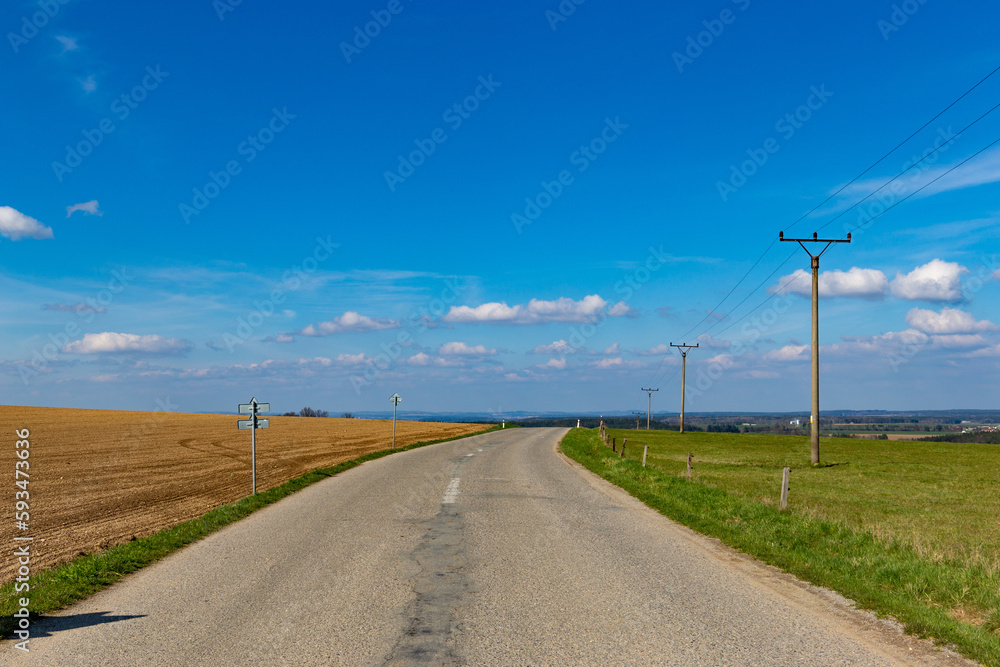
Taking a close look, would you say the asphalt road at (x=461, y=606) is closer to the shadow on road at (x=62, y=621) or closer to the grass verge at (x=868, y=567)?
the shadow on road at (x=62, y=621)

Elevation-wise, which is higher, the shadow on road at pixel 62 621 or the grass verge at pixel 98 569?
the shadow on road at pixel 62 621

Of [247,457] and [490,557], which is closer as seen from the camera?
[490,557]

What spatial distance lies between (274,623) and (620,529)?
750 centimetres

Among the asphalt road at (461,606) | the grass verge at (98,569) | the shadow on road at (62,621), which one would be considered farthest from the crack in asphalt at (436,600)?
the grass verge at (98,569)

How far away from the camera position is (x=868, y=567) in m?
9.63

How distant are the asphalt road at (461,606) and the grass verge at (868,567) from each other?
1.26 feet

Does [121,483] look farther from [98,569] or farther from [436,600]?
[436,600]

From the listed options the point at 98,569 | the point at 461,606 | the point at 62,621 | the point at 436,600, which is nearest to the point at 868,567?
the point at 461,606

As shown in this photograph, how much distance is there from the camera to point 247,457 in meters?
34.5

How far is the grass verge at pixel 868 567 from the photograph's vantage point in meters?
6.91

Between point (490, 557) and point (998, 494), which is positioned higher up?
point (490, 557)

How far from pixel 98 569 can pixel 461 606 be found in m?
5.40

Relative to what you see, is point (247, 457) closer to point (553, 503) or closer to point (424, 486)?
point (424, 486)

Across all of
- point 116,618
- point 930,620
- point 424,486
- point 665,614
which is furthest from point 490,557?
point 424,486
